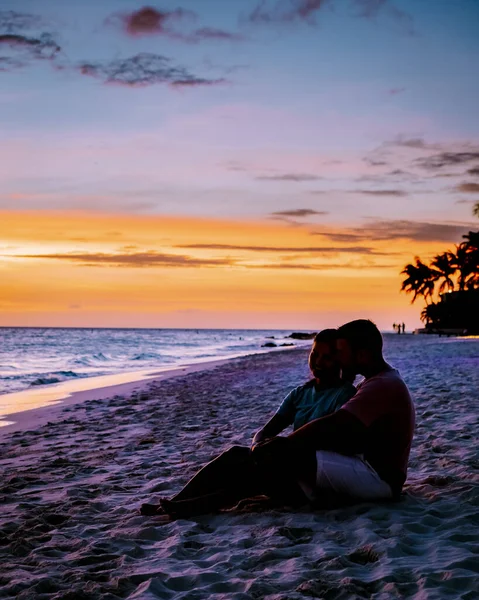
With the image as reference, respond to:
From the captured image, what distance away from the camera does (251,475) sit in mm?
5062

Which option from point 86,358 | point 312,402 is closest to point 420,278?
point 86,358

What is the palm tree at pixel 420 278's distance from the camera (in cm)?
7381

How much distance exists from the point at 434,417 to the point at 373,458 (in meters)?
4.53

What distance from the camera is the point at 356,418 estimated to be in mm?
4633

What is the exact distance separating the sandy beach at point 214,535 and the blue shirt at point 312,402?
2.41 feet

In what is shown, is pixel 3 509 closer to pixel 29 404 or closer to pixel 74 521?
pixel 74 521

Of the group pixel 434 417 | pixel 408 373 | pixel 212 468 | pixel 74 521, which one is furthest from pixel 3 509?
pixel 408 373

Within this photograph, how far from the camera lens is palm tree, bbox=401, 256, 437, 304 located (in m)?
73.8

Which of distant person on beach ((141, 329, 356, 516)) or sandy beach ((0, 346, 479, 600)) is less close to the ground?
distant person on beach ((141, 329, 356, 516))

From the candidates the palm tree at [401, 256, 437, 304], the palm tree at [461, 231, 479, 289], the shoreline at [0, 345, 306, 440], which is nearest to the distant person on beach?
the shoreline at [0, 345, 306, 440]

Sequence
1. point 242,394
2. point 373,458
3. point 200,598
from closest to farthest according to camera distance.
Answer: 1. point 200,598
2. point 373,458
3. point 242,394

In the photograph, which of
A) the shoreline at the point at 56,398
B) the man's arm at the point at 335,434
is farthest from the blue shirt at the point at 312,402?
the shoreline at the point at 56,398

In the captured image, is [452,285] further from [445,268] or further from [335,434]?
[335,434]

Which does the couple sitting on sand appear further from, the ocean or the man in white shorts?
the ocean
